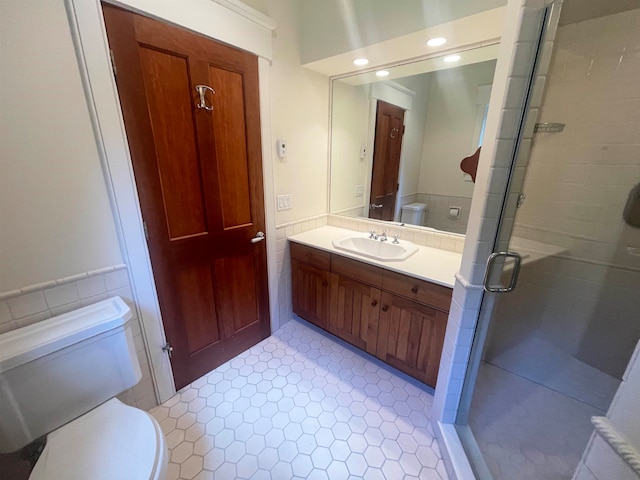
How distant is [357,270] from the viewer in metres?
1.74

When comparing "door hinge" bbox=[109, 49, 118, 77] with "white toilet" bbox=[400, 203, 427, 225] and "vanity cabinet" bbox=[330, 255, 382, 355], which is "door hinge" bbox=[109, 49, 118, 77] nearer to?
"vanity cabinet" bbox=[330, 255, 382, 355]

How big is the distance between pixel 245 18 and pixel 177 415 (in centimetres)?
236

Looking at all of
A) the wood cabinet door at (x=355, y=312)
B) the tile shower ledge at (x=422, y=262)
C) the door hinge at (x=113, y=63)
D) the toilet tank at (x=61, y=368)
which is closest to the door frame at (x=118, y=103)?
the door hinge at (x=113, y=63)

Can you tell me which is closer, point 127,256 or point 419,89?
point 127,256

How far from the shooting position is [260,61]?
161 cm

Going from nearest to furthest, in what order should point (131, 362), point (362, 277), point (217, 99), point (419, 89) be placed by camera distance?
point (131, 362) → point (217, 99) → point (362, 277) → point (419, 89)

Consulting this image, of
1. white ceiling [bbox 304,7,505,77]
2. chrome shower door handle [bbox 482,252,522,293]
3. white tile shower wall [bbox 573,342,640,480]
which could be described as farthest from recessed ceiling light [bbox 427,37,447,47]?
white tile shower wall [bbox 573,342,640,480]

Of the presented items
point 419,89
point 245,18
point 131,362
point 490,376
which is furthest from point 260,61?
point 490,376

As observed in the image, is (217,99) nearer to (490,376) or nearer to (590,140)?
(590,140)

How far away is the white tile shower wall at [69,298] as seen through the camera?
99 cm

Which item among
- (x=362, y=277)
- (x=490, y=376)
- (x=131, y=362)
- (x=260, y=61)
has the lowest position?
(x=490, y=376)

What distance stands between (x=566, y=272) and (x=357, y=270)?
1.22m

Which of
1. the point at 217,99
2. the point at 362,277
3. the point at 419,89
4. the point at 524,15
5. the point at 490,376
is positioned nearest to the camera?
the point at 524,15

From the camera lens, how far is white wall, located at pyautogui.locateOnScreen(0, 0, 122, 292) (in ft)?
2.95
